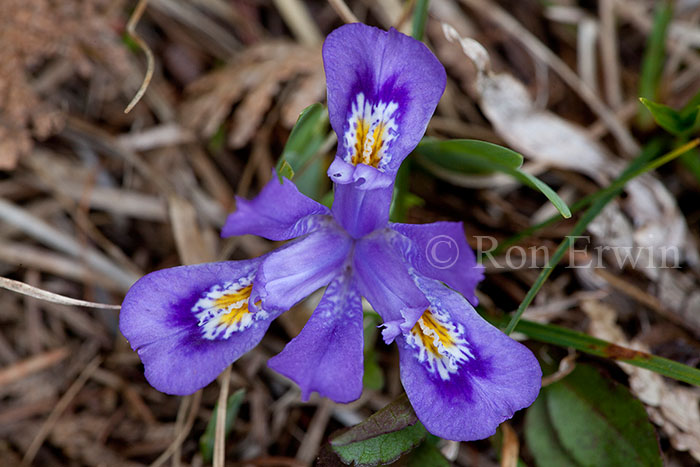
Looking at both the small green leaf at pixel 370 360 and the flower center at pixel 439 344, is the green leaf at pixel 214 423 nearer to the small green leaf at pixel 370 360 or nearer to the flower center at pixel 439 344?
the small green leaf at pixel 370 360

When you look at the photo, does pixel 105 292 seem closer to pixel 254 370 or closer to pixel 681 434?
pixel 254 370

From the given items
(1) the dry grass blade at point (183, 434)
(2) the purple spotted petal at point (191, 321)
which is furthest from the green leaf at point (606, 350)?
(1) the dry grass blade at point (183, 434)

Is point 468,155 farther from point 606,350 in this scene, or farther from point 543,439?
point 543,439

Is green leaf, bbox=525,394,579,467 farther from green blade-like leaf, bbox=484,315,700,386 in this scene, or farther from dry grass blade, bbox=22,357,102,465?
dry grass blade, bbox=22,357,102,465

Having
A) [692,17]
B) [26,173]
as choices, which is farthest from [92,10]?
[692,17]

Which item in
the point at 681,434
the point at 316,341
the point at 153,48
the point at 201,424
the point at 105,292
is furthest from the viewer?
the point at 153,48

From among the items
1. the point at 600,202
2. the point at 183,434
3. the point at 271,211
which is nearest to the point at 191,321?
the point at 271,211
